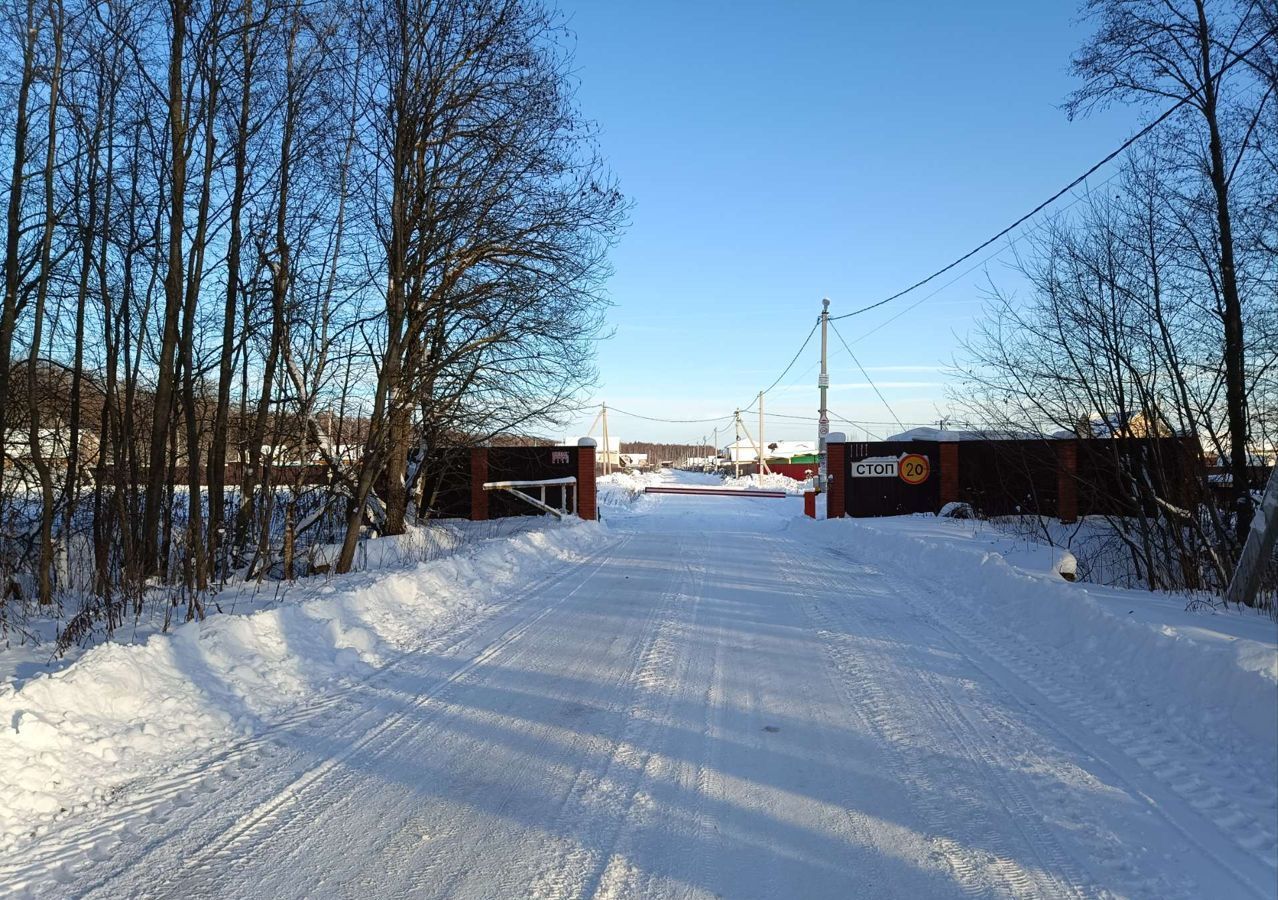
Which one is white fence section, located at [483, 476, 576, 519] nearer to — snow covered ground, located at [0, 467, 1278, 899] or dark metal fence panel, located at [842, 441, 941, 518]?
dark metal fence panel, located at [842, 441, 941, 518]

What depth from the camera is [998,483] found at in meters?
23.6

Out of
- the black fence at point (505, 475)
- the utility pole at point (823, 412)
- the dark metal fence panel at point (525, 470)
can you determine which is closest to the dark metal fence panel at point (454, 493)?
the black fence at point (505, 475)

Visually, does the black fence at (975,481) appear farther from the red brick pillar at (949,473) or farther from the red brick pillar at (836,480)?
the red brick pillar at (836,480)

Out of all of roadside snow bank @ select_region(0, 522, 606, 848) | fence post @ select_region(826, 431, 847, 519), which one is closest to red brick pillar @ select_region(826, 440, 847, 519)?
fence post @ select_region(826, 431, 847, 519)

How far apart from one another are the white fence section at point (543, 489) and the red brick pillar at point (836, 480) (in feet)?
25.8

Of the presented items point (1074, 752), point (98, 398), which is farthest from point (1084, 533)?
point (98, 398)

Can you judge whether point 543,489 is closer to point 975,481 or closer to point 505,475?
point 505,475

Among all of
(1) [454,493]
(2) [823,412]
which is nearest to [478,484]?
(1) [454,493]

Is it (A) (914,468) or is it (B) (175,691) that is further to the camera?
(A) (914,468)

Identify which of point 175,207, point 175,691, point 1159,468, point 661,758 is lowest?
point 661,758

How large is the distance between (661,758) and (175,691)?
3412 millimetres

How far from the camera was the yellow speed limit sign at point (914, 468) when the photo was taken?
2473cm

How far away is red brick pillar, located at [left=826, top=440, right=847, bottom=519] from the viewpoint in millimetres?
24859

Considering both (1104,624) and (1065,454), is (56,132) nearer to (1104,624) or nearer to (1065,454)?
(1104,624)
